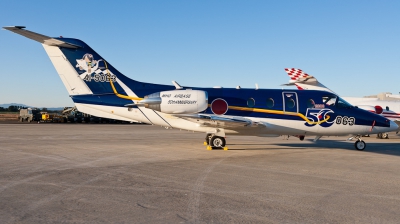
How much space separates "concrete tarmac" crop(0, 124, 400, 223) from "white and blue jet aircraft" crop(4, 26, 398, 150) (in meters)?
3.34

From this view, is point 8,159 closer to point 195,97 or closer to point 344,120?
point 195,97

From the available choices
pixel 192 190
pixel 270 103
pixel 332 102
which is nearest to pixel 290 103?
pixel 270 103

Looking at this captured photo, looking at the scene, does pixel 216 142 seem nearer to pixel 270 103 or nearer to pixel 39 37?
pixel 270 103

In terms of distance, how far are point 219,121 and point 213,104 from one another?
1449mm

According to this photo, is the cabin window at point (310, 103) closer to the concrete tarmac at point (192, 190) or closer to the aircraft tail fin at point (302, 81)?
the concrete tarmac at point (192, 190)

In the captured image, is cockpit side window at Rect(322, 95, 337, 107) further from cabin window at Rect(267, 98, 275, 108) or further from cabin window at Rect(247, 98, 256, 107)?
cabin window at Rect(247, 98, 256, 107)

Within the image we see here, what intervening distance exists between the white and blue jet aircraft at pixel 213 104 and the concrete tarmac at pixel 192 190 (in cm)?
334

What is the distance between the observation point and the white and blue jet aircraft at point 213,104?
1598 cm

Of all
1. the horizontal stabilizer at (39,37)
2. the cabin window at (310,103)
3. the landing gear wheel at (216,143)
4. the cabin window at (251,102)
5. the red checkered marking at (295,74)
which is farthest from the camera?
the red checkered marking at (295,74)

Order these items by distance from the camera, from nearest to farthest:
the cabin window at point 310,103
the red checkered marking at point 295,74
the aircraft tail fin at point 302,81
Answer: the cabin window at point 310,103, the aircraft tail fin at point 302,81, the red checkered marking at point 295,74

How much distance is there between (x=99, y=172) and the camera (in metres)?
9.71

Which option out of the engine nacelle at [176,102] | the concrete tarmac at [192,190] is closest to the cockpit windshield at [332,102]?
the concrete tarmac at [192,190]

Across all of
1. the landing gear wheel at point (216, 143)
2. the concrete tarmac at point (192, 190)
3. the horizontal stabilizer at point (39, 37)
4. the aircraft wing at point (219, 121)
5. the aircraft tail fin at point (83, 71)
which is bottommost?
the concrete tarmac at point (192, 190)

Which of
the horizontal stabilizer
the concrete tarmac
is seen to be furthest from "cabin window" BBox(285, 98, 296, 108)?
the horizontal stabilizer
